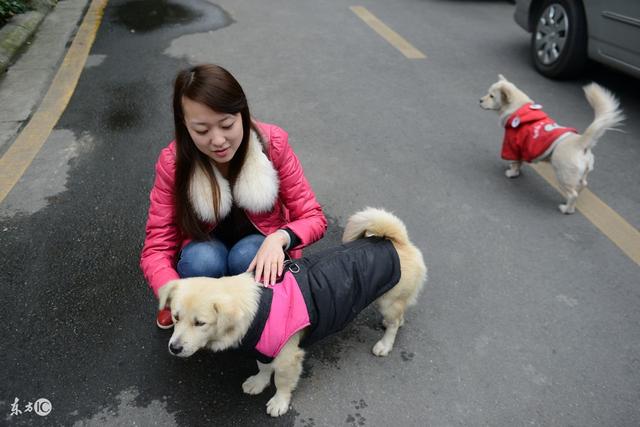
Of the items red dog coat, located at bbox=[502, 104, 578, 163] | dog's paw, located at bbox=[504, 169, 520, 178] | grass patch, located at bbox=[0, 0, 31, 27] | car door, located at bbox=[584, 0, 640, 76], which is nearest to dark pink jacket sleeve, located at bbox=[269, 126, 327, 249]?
red dog coat, located at bbox=[502, 104, 578, 163]

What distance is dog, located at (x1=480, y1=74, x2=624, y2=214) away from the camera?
3.31m

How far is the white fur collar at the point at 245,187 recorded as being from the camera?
7.15 feet

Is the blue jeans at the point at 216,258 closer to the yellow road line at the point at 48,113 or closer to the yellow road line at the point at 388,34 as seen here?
the yellow road line at the point at 48,113

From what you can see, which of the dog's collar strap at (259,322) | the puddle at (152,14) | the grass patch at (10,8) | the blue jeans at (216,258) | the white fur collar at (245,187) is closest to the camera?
the dog's collar strap at (259,322)

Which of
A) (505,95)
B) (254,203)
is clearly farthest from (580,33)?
(254,203)

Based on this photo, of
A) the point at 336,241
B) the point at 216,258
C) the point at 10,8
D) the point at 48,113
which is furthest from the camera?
the point at 10,8

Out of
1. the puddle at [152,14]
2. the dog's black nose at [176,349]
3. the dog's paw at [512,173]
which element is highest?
the dog's black nose at [176,349]

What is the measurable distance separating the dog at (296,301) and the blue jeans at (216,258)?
1.12 feet

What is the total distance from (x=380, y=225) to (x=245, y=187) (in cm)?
72

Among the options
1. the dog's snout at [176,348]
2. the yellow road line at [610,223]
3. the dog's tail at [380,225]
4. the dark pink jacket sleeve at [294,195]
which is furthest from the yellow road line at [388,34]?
the dog's snout at [176,348]

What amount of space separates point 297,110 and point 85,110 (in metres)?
2.20

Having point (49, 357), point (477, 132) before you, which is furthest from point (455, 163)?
point (49, 357)

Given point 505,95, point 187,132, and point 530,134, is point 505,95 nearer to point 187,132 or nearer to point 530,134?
point 530,134

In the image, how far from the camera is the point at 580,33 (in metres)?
5.11
